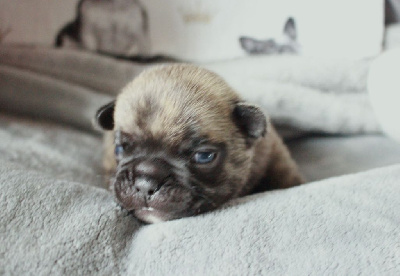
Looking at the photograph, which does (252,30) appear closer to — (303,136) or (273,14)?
(273,14)

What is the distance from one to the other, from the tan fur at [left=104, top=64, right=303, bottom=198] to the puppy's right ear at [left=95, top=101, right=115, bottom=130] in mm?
60

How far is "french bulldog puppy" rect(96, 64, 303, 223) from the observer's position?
1.21m

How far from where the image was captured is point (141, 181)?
47.2 inches

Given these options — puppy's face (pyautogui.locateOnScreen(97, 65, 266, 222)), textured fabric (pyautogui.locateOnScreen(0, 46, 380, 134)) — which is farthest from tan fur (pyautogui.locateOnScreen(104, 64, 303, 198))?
textured fabric (pyautogui.locateOnScreen(0, 46, 380, 134))

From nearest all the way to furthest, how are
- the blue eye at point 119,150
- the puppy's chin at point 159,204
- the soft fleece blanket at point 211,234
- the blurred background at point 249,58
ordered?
the soft fleece blanket at point 211,234 → the puppy's chin at point 159,204 → the blue eye at point 119,150 → the blurred background at point 249,58

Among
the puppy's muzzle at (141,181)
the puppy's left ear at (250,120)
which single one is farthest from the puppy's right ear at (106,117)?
the puppy's left ear at (250,120)

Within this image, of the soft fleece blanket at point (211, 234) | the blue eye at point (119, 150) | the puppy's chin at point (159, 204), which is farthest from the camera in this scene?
the blue eye at point (119, 150)

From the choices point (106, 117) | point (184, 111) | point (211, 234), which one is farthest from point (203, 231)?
point (106, 117)

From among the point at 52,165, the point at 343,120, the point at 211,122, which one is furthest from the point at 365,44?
the point at 52,165

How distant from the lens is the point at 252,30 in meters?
2.39

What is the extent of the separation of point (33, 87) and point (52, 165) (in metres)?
0.65

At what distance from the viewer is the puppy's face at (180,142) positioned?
1.21 m

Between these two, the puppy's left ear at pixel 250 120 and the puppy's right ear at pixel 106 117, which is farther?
the puppy's right ear at pixel 106 117

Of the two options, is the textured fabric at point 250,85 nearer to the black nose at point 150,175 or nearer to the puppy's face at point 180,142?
the puppy's face at point 180,142
